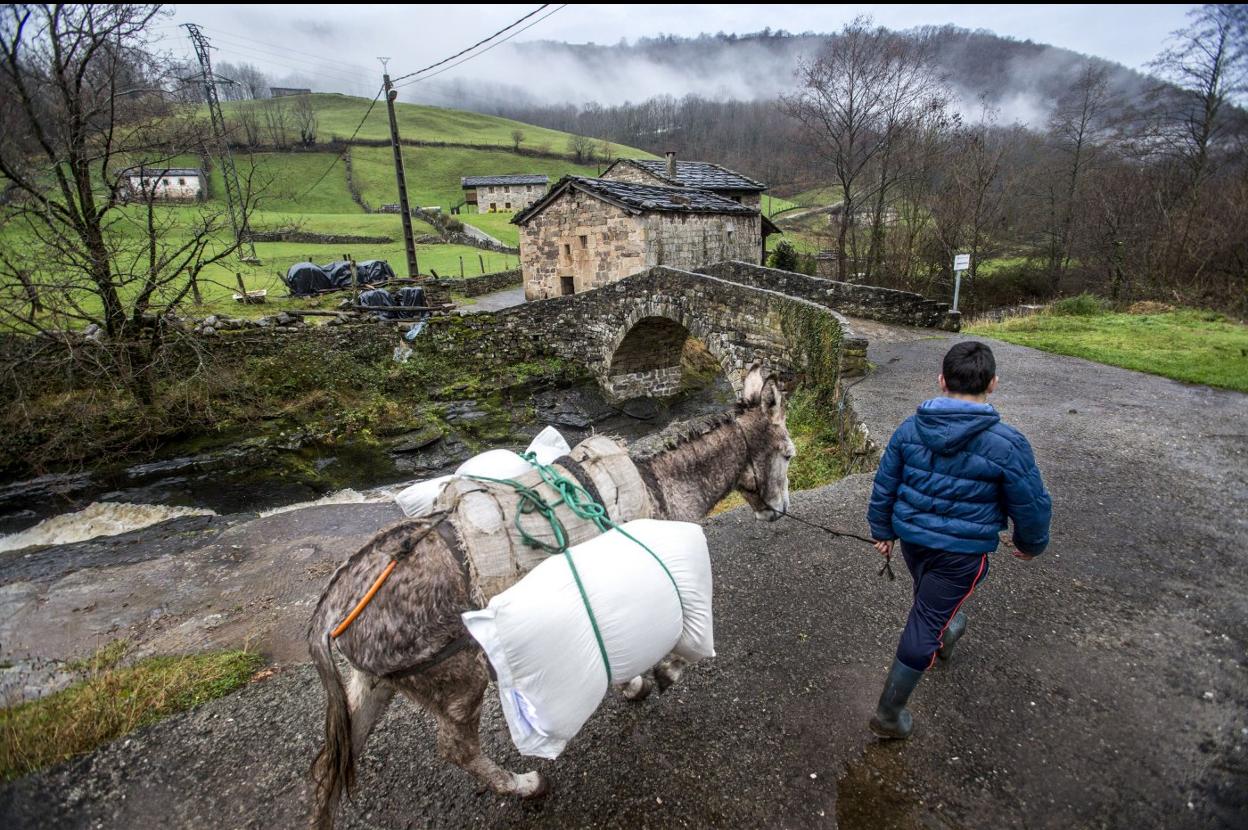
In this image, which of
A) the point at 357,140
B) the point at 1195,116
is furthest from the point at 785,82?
the point at 1195,116

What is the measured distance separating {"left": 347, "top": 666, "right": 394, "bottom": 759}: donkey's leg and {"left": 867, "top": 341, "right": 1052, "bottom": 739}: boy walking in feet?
9.05

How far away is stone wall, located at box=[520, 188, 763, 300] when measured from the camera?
1873cm

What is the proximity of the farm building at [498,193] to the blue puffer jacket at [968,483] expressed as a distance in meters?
61.6

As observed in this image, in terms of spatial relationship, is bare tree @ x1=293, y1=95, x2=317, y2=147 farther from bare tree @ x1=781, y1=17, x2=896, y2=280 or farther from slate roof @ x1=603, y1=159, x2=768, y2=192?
bare tree @ x1=781, y1=17, x2=896, y2=280

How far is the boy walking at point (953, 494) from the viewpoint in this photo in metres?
2.62

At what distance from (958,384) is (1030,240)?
1290 inches

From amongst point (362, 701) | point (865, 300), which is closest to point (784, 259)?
point (865, 300)

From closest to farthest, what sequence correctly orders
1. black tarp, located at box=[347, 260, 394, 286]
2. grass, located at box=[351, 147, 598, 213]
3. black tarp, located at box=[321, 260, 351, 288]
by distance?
black tarp, located at box=[321, 260, 351, 288] < black tarp, located at box=[347, 260, 394, 286] < grass, located at box=[351, 147, 598, 213]

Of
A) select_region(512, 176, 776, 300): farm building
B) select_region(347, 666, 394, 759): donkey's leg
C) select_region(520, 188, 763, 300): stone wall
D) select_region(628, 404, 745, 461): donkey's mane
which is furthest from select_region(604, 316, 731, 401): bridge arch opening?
select_region(347, 666, 394, 759): donkey's leg

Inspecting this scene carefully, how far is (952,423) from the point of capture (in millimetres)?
2658

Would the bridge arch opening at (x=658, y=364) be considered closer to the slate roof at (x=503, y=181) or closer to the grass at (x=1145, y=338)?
the grass at (x=1145, y=338)

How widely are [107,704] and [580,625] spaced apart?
3.68m

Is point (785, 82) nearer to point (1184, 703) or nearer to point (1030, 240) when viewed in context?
point (1030, 240)

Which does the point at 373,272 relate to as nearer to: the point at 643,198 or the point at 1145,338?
the point at 643,198
